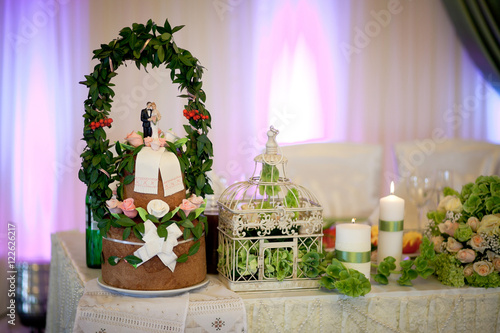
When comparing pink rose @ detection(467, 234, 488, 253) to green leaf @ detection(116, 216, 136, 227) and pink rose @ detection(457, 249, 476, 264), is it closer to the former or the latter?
pink rose @ detection(457, 249, 476, 264)

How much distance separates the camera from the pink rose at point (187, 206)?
1.30 meters

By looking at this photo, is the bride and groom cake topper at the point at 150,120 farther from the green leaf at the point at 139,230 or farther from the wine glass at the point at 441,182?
the wine glass at the point at 441,182

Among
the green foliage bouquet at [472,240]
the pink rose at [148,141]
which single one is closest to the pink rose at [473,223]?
the green foliage bouquet at [472,240]

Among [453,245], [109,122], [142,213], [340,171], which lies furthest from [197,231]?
[340,171]

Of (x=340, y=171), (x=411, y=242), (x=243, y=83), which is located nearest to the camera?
(x=411, y=242)

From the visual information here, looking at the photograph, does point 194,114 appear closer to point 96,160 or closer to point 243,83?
point 96,160

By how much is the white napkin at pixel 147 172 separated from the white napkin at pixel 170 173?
0.5 inches

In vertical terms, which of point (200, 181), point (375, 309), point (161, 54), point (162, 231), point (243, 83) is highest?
point (243, 83)

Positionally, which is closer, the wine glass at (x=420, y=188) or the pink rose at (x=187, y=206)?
the pink rose at (x=187, y=206)

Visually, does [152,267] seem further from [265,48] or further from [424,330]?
[265,48]

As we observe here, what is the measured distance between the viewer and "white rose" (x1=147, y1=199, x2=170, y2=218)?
1.26 m

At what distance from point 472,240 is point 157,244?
81 centimetres

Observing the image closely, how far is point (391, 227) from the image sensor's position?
1.52 m

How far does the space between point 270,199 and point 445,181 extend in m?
0.67
